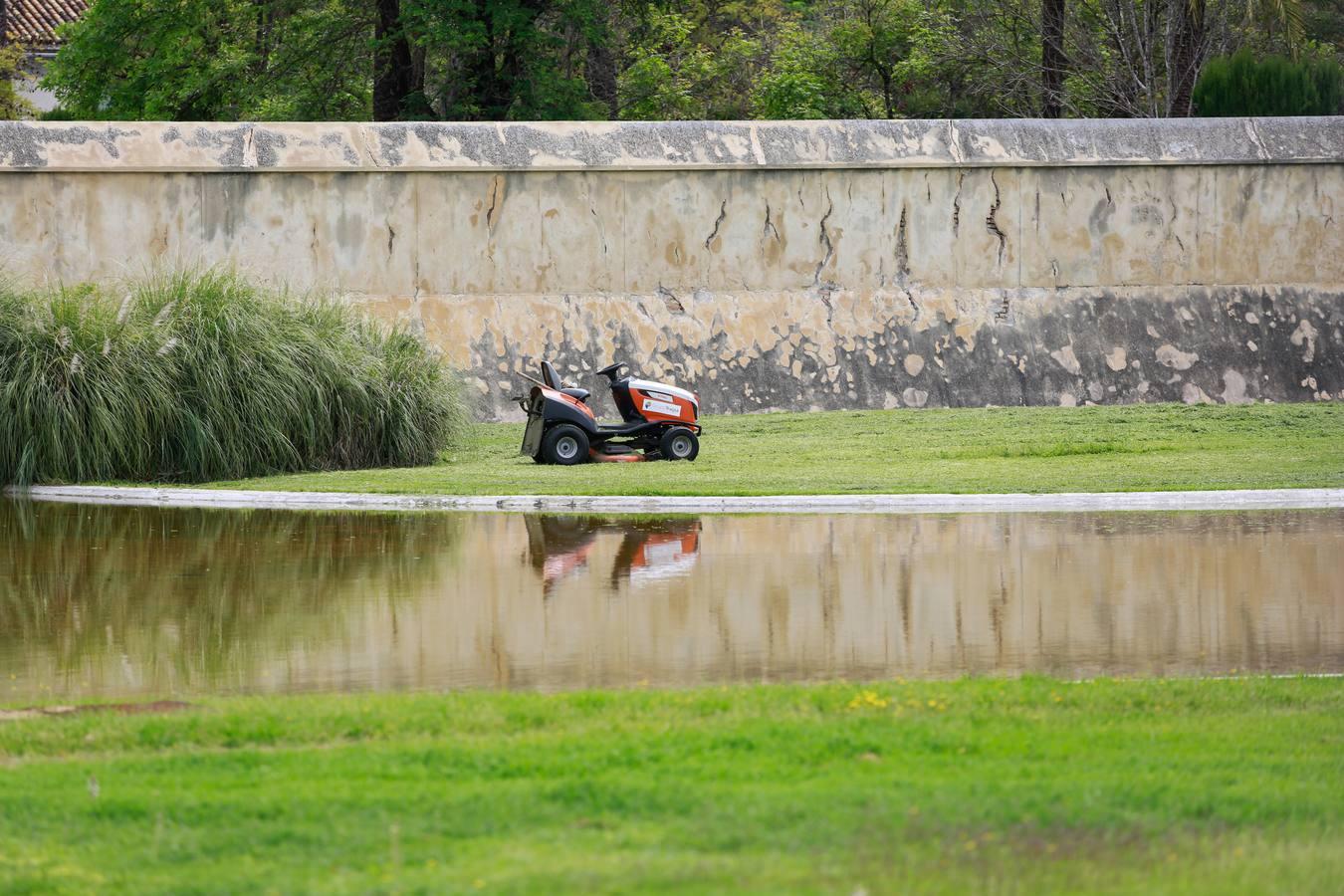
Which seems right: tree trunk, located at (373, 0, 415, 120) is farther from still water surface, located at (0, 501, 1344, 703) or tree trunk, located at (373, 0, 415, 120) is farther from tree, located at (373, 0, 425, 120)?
still water surface, located at (0, 501, 1344, 703)

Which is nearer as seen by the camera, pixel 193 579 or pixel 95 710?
Result: pixel 95 710

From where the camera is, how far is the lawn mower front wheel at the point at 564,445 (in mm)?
15625

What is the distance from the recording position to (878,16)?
34.3 meters

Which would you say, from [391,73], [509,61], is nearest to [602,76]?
[509,61]

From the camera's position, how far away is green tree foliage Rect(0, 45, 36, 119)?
3947cm

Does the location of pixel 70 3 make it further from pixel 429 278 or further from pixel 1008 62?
pixel 429 278

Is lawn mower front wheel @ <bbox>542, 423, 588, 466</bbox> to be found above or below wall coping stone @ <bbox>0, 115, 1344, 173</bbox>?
below

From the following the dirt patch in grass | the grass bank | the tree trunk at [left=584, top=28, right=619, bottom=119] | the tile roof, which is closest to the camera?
the grass bank

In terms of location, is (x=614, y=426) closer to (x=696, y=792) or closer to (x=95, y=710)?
(x=95, y=710)

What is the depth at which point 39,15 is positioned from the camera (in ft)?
184

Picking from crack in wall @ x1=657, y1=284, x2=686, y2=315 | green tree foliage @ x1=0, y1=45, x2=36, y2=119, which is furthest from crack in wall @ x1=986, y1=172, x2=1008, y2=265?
green tree foliage @ x1=0, y1=45, x2=36, y2=119

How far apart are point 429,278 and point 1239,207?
9799 millimetres

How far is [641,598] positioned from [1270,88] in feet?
56.2

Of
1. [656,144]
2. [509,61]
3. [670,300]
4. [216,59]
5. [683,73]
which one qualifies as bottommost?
[670,300]
